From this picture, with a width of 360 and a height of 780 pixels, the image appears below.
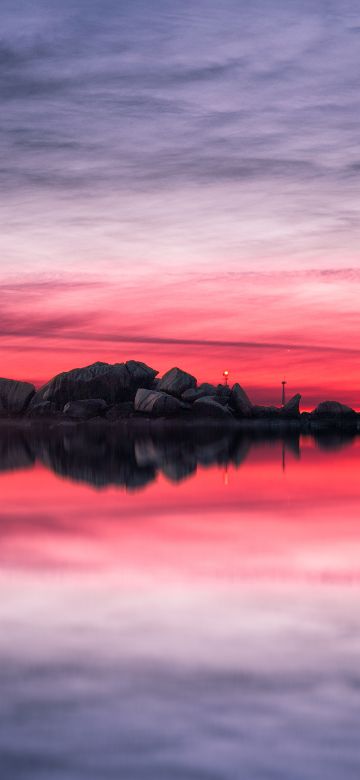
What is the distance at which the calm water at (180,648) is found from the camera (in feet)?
19.9

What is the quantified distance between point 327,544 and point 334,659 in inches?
291

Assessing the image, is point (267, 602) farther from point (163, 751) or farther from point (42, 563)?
point (163, 751)

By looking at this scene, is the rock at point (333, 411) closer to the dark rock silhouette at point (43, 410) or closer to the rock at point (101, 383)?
the rock at point (101, 383)

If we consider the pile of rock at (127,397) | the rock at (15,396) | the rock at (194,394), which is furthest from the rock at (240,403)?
the rock at (15,396)

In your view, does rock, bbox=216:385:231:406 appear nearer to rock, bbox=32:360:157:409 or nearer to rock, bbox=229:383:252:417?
rock, bbox=229:383:252:417

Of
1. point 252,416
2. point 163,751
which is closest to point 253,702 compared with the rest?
point 163,751

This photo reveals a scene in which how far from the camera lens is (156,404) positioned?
129875mm

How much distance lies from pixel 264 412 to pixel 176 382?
57.2 ft

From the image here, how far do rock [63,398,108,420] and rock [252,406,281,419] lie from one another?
25014mm

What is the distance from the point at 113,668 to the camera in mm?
7938

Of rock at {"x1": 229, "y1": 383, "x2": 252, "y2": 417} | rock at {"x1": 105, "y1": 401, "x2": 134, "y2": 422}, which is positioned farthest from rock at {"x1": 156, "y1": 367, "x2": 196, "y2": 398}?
rock at {"x1": 229, "y1": 383, "x2": 252, "y2": 417}

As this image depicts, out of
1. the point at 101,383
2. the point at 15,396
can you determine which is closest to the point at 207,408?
the point at 101,383

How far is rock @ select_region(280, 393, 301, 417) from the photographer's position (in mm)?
153875

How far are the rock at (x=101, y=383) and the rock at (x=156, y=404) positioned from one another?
19.0 feet
